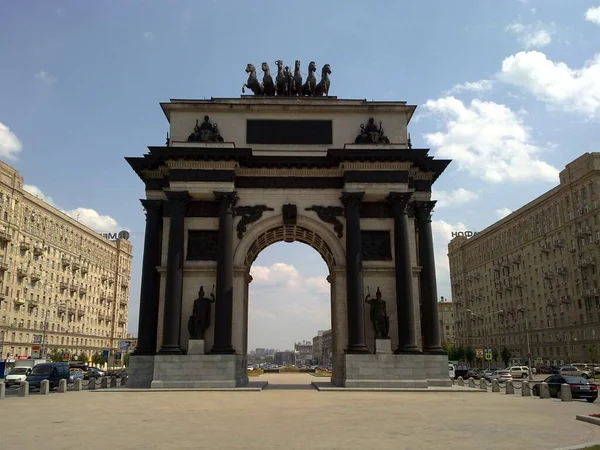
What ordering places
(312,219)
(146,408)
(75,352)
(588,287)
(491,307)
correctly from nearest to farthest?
(146,408), (312,219), (588,287), (75,352), (491,307)

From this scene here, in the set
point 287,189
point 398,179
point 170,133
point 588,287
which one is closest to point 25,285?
point 170,133

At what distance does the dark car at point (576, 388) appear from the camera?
27.6m

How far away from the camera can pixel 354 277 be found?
34.5 meters

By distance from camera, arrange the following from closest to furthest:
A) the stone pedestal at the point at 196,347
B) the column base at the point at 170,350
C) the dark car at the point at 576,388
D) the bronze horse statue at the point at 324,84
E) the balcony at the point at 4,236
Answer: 1. the dark car at the point at 576,388
2. the column base at the point at 170,350
3. the stone pedestal at the point at 196,347
4. the bronze horse statue at the point at 324,84
5. the balcony at the point at 4,236

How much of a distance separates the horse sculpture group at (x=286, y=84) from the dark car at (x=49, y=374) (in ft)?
83.9

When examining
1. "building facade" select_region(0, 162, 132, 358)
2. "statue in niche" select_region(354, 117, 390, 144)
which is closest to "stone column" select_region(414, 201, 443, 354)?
"statue in niche" select_region(354, 117, 390, 144)

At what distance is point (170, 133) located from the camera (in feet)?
124

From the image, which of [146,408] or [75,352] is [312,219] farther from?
[75,352]

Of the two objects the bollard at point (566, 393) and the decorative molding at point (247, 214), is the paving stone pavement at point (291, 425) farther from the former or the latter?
the decorative molding at point (247, 214)

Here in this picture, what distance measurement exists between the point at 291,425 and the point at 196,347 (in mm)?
18785

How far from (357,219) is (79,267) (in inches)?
2889

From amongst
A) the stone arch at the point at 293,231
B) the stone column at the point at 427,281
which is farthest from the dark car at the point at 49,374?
the stone column at the point at 427,281

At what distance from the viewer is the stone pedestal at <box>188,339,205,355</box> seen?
3309cm

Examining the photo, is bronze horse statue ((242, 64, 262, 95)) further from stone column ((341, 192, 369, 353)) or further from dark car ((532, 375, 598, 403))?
dark car ((532, 375, 598, 403))
